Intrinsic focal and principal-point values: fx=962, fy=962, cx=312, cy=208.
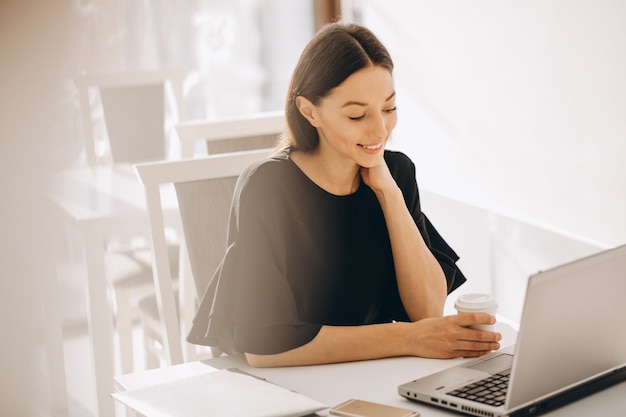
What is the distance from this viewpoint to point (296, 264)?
1.71 metres

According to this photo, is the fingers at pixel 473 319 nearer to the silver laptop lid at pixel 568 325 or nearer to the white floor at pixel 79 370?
the silver laptop lid at pixel 568 325

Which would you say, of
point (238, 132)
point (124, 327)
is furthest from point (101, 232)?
point (238, 132)

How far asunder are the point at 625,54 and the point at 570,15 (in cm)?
28

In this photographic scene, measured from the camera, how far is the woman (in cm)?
156

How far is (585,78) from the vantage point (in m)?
2.73

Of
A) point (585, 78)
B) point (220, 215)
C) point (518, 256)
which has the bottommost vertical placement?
point (518, 256)

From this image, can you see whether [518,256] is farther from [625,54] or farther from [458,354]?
[458,354]

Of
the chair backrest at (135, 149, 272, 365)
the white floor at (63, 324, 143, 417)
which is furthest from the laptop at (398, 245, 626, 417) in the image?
the white floor at (63, 324, 143, 417)

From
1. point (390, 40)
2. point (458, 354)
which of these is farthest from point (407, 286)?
point (390, 40)

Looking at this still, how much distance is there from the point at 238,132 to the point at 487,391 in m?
1.53

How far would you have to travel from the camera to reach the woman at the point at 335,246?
1.56 metres

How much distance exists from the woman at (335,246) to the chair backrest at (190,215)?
0.73 ft

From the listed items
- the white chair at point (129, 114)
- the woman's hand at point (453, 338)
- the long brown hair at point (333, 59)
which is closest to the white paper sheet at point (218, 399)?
the woman's hand at point (453, 338)

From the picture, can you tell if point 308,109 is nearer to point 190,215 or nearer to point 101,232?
point 190,215
